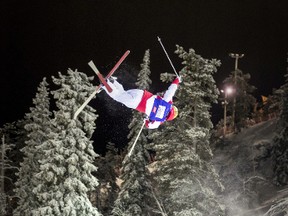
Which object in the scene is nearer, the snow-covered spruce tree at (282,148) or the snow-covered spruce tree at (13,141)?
the snow-covered spruce tree at (13,141)

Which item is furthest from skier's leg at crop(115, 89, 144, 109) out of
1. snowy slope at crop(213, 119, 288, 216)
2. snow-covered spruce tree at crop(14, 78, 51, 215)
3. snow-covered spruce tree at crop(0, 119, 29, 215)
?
snow-covered spruce tree at crop(0, 119, 29, 215)

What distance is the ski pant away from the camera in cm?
1163

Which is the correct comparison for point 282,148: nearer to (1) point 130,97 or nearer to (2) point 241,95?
(2) point 241,95

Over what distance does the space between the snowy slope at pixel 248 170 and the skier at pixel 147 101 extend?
57.6 ft

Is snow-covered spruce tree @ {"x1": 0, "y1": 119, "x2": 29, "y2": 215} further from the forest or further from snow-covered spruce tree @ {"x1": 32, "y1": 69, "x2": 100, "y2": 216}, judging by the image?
snow-covered spruce tree @ {"x1": 32, "y1": 69, "x2": 100, "y2": 216}

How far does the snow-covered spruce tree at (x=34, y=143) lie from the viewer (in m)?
27.8

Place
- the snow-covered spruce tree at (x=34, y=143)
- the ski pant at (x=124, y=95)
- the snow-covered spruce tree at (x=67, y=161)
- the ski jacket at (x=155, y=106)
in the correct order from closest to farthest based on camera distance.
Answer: the ski pant at (x=124, y=95) < the ski jacket at (x=155, y=106) < the snow-covered spruce tree at (x=67, y=161) < the snow-covered spruce tree at (x=34, y=143)

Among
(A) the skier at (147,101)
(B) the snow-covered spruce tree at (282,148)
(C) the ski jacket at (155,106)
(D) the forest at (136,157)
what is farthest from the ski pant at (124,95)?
(B) the snow-covered spruce tree at (282,148)

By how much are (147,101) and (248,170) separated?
120 feet

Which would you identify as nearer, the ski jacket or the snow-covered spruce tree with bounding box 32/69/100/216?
the ski jacket

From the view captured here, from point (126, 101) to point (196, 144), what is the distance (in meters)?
13.0

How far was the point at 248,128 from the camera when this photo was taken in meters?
61.4

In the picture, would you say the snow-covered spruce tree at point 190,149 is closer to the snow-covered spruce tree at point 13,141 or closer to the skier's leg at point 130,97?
the skier's leg at point 130,97

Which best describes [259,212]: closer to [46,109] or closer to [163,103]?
[46,109]
